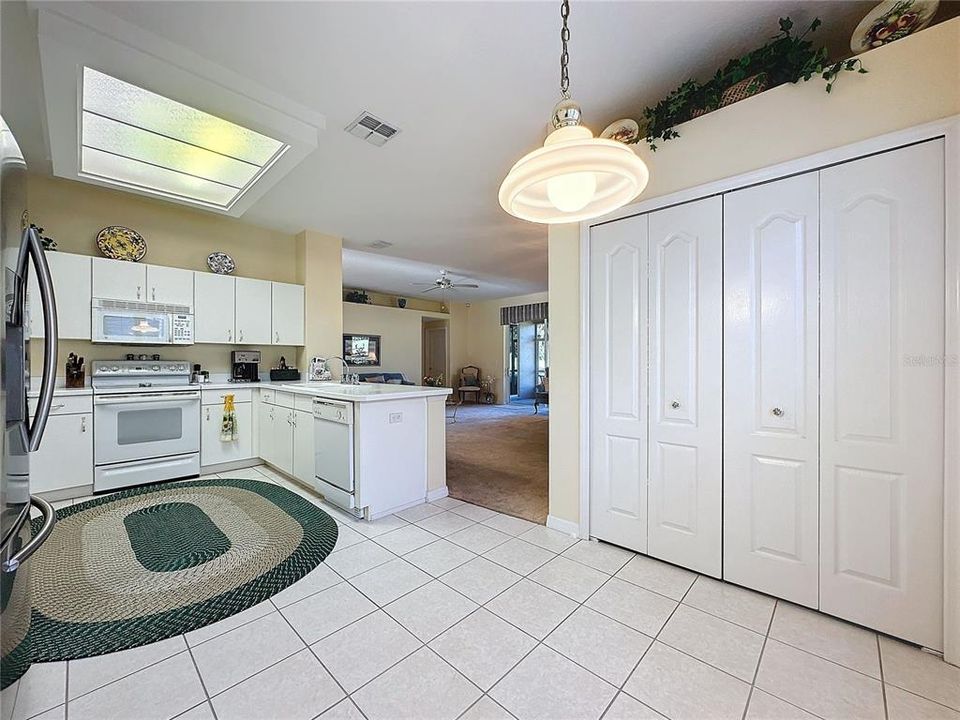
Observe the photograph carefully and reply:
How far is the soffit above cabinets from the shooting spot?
185 centimetres

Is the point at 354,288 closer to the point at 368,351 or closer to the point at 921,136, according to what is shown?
the point at 368,351

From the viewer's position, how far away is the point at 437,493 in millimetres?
3307

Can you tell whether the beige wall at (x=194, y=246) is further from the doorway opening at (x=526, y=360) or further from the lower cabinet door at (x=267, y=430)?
the doorway opening at (x=526, y=360)

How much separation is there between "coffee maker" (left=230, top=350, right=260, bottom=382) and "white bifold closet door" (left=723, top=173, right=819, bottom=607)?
443 cm

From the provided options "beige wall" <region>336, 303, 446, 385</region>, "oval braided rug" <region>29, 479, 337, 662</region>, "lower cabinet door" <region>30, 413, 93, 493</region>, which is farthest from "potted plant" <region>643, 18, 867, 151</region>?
"beige wall" <region>336, 303, 446, 385</region>

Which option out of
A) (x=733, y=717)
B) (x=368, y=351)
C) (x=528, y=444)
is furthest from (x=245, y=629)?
(x=368, y=351)

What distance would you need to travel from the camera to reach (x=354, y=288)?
368 inches

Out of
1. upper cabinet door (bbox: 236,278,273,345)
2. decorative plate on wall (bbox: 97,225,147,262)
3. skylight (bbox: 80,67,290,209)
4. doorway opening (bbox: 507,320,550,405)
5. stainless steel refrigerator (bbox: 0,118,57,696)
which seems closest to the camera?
stainless steel refrigerator (bbox: 0,118,57,696)

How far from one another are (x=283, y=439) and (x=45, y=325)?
2650mm

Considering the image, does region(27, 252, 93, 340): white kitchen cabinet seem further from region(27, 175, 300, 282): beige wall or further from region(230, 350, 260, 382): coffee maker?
region(230, 350, 260, 382): coffee maker

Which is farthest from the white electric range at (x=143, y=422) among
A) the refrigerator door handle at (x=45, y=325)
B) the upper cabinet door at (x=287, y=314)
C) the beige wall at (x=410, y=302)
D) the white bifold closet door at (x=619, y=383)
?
the beige wall at (x=410, y=302)

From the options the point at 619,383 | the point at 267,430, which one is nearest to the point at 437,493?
the point at 619,383

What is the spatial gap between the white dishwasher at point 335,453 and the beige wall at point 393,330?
20.2 ft

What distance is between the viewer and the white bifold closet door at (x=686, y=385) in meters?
2.05
